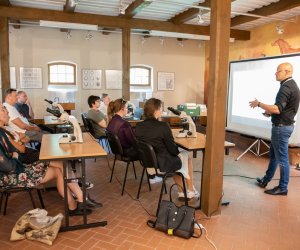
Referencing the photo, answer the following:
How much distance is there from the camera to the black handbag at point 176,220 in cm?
266

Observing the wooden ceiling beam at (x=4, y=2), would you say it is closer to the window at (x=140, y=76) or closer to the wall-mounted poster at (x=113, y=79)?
the wall-mounted poster at (x=113, y=79)

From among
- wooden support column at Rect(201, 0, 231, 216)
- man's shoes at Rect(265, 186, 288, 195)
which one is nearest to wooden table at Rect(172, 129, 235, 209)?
wooden support column at Rect(201, 0, 231, 216)

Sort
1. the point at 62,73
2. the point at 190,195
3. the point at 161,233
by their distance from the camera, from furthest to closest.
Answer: the point at 62,73 < the point at 190,195 < the point at 161,233

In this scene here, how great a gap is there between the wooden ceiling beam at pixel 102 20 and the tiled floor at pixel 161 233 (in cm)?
385

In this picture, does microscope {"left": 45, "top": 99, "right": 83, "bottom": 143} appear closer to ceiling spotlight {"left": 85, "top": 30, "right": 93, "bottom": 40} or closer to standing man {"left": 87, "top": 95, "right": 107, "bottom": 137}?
standing man {"left": 87, "top": 95, "right": 107, "bottom": 137}

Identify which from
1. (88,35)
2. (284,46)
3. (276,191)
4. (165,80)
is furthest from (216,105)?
(165,80)

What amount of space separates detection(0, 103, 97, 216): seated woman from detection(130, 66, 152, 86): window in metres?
6.51

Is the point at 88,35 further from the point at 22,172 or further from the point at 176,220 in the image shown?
the point at 176,220

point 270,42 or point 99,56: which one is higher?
point 270,42

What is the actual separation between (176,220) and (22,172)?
1613 mm

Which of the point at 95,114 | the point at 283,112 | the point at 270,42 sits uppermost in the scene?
the point at 270,42

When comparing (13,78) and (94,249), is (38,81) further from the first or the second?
(94,249)

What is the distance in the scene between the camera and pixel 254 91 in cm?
532

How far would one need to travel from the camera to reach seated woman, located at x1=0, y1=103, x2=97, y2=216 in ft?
8.79
